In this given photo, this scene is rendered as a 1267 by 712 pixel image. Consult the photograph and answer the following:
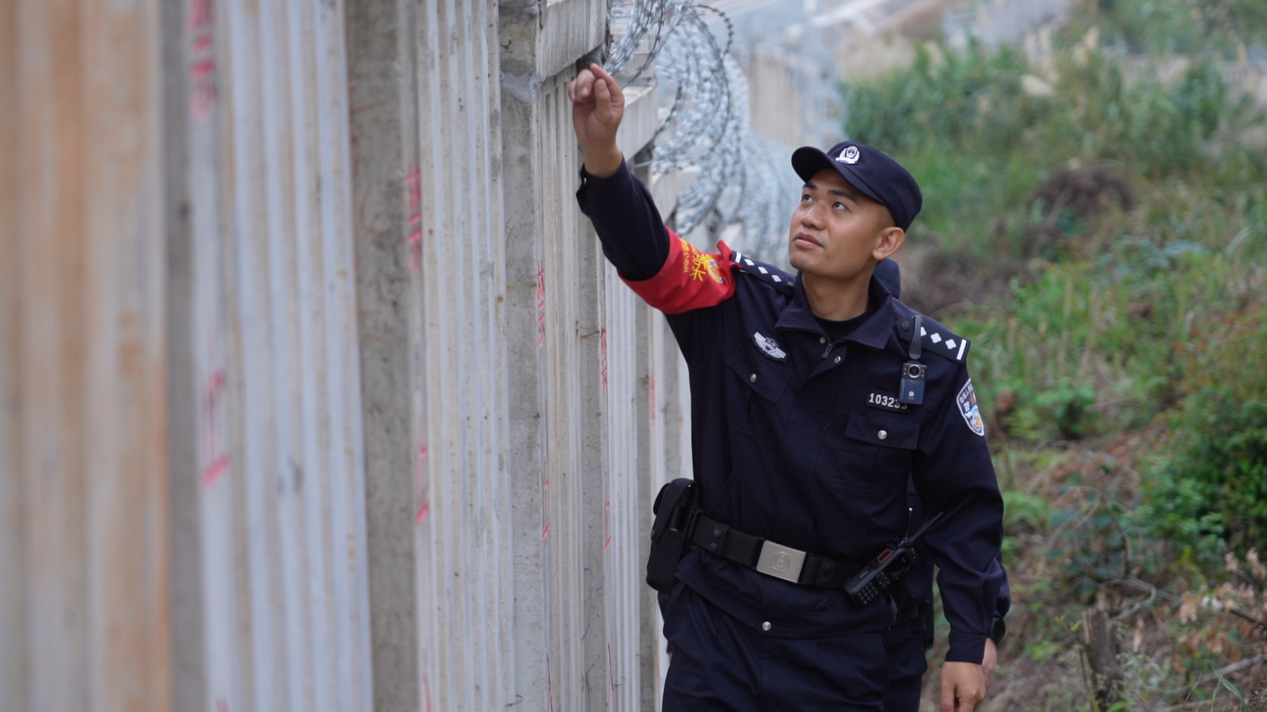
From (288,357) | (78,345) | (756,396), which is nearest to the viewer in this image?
(78,345)

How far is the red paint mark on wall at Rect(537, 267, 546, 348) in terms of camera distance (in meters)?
2.60

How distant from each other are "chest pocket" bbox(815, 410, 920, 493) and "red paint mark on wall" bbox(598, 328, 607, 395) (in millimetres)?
614

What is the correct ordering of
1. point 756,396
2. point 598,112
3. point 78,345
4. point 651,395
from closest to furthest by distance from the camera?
1. point 78,345
2. point 598,112
3. point 756,396
4. point 651,395

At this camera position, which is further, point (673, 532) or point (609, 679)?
point (609, 679)

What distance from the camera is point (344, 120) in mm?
1702

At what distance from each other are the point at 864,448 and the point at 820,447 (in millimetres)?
101

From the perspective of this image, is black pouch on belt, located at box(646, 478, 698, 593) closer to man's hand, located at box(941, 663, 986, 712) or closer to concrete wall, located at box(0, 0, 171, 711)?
man's hand, located at box(941, 663, 986, 712)

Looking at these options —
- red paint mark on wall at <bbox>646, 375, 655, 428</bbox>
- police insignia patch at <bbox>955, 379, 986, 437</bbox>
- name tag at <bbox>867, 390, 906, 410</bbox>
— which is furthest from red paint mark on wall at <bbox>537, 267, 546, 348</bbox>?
red paint mark on wall at <bbox>646, 375, 655, 428</bbox>

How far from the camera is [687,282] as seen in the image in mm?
2961

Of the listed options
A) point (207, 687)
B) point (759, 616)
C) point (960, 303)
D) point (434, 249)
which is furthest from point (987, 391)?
point (207, 687)

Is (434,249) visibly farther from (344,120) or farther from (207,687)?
(207,687)

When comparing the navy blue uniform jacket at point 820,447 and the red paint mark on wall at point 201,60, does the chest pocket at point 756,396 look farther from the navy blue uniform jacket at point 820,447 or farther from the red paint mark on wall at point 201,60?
the red paint mark on wall at point 201,60

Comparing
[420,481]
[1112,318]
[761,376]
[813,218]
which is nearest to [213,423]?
[420,481]

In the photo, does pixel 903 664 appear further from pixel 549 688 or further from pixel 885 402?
pixel 549 688
